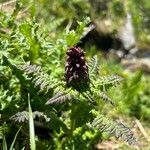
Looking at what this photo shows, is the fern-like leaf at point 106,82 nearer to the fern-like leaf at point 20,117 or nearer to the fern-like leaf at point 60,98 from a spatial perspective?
the fern-like leaf at point 60,98

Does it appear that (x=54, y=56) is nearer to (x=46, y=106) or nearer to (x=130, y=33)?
(x=46, y=106)

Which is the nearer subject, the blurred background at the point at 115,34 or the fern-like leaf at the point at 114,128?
the fern-like leaf at the point at 114,128

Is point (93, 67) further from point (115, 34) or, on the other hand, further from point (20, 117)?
point (115, 34)

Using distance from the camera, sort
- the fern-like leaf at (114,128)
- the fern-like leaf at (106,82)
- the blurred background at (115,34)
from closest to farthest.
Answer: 1. the fern-like leaf at (114,128)
2. the fern-like leaf at (106,82)
3. the blurred background at (115,34)

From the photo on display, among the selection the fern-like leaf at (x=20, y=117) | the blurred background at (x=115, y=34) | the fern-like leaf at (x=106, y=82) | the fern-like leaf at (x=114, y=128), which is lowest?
the fern-like leaf at (x=114, y=128)

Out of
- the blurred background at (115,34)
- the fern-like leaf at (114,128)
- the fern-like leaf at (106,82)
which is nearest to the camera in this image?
the fern-like leaf at (114,128)

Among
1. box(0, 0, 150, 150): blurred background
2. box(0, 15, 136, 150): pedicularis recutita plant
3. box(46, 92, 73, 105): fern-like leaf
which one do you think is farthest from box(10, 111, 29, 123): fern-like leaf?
box(0, 0, 150, 150): blurred background

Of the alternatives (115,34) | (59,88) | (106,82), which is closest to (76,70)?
(59,88)

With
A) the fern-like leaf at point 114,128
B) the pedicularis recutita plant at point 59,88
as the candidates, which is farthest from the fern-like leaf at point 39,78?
the fern-like leaf at point 114,128
